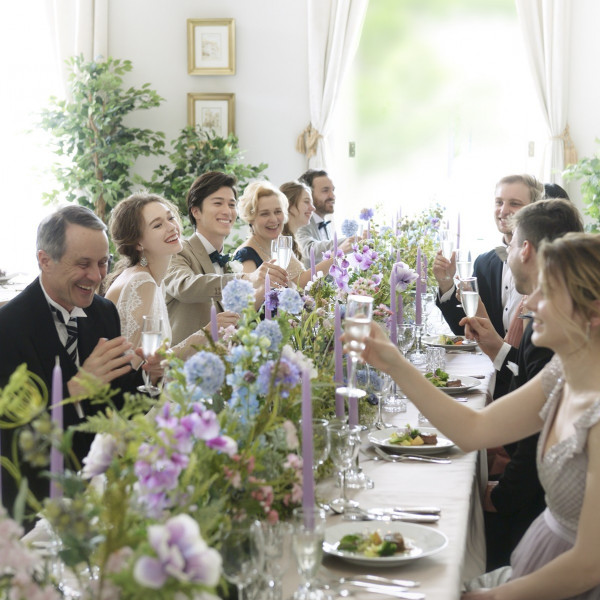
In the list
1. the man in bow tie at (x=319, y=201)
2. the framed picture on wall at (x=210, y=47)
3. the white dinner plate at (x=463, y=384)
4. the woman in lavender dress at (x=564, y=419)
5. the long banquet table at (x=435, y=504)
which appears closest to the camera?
the long banquet table at (x=435, y=504)

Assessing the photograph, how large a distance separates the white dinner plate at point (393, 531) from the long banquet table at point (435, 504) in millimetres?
16

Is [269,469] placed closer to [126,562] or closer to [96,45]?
[126,562]

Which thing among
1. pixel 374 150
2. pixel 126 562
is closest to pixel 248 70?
pixel 374 150

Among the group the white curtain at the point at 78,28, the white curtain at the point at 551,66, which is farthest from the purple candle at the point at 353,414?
the white curtain at the point at 78,28

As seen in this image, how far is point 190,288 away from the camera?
13.4 feet

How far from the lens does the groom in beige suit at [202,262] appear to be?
4074 mm

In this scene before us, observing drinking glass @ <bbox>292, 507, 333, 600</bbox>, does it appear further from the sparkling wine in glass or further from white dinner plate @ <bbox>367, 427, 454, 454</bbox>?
the sparkling wine in glass

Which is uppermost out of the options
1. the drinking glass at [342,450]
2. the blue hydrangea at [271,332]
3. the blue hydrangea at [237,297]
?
the blue hydrangea at [237,297]

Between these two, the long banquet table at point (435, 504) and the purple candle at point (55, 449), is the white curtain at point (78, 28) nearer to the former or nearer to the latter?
the long banquet table at point (435, 504)

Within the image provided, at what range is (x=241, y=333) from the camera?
1.58 m

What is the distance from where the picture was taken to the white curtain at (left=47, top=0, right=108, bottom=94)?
7.12 m

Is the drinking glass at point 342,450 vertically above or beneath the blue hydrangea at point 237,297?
beneath

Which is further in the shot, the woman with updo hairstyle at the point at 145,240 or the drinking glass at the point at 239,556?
the woman with updo hairstyle at the point at 145,240

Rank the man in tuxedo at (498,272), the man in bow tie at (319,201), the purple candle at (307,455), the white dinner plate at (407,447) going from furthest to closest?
the man in bow tie at (319,201), the man in tuxedo at (498,272), the white dinner plate at (407,447), the purple candle at (307,455)
